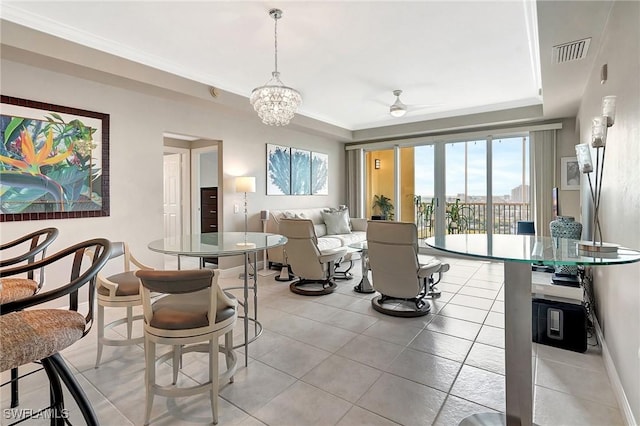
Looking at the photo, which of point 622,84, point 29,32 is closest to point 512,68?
point 622,84

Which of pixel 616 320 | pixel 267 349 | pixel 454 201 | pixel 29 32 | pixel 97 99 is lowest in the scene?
pixel 267 349

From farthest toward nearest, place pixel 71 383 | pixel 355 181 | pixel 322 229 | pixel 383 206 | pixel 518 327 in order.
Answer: pixel 383 206 → pixel 355 181 → pixel 322 229 → pixel 518 327 → pixel 71 383

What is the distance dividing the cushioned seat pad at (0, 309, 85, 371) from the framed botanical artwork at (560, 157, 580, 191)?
630cm

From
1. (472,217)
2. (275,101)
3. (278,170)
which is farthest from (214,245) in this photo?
(472,217)

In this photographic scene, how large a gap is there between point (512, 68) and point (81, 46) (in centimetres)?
461

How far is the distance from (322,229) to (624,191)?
4502mm

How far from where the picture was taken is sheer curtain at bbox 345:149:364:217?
736cm

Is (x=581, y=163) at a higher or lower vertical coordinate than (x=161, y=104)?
lower

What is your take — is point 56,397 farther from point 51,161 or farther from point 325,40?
point 325,40

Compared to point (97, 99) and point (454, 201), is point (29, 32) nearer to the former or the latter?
point (97, 99)

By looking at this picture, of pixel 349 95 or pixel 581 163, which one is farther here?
pixel 349 95

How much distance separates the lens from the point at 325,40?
10.1 ft

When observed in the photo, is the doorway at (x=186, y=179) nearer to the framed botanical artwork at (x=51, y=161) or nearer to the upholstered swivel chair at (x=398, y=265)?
the framed botanical artwork at (x=51, y=161)

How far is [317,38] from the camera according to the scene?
3033mm
